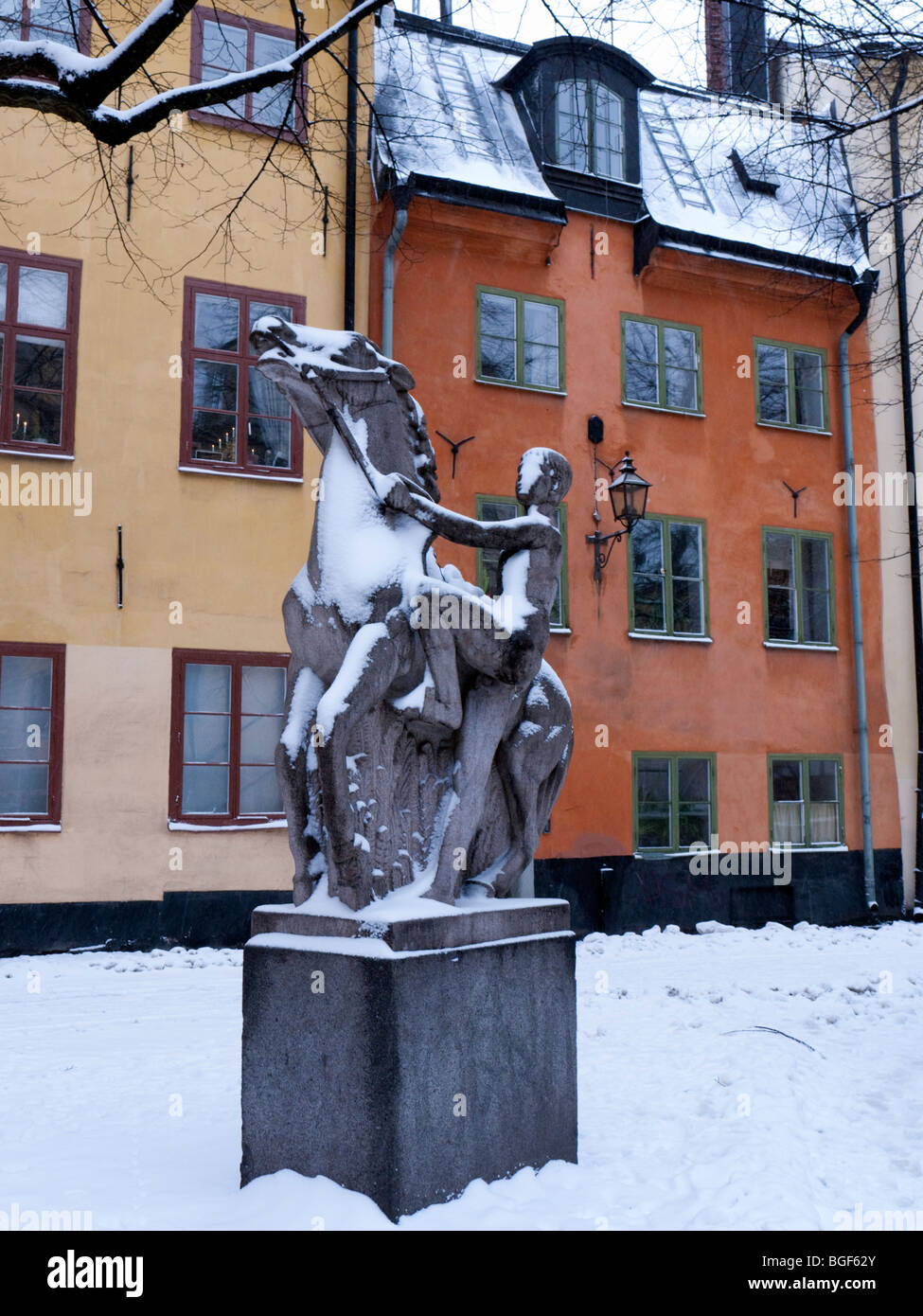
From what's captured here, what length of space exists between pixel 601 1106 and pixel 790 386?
11.7 meters

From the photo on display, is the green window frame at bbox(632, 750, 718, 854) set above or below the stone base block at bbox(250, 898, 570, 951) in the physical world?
above

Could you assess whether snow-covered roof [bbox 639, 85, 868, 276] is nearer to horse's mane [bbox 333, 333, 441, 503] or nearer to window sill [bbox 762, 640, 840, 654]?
window sill [bbox 762, 640, 840, 654]

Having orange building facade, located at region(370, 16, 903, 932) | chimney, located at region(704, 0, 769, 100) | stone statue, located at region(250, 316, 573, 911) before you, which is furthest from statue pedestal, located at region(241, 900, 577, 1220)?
orange building facade, located at region(370, 16, 903, 932)

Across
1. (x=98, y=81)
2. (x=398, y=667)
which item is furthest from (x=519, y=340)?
(x=398, y=667)

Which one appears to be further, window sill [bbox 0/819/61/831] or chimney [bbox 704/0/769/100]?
window sill [bbox 0/819/61/831]

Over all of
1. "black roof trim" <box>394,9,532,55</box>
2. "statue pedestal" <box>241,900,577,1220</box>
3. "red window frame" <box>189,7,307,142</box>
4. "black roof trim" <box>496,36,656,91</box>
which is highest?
"black roof trim" <box>394,9,532,55</box>

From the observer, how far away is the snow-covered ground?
376 centimetres

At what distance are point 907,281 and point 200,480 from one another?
1014 centimetres

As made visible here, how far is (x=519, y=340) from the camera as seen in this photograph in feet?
44.2

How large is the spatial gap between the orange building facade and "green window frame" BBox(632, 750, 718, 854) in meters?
0.02

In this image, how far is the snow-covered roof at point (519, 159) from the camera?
13050 millimetres

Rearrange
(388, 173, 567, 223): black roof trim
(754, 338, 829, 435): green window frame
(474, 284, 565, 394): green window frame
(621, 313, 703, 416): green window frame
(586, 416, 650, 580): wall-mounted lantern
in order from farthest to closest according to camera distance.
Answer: (754, 338, 829, 435): green window frame
(621, 313, 703, 416): green window frame
(474, 284, 565, 394): green window frame
(388, 173, 567, 223): black roof trim
(586, 416, 650, 580): wall-mounted lantern

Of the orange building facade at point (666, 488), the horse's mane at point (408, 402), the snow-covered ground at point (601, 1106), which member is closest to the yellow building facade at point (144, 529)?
the snow-covered ground at point (601, 1106)

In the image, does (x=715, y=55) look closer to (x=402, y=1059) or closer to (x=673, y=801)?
(x=402, y=1059)
